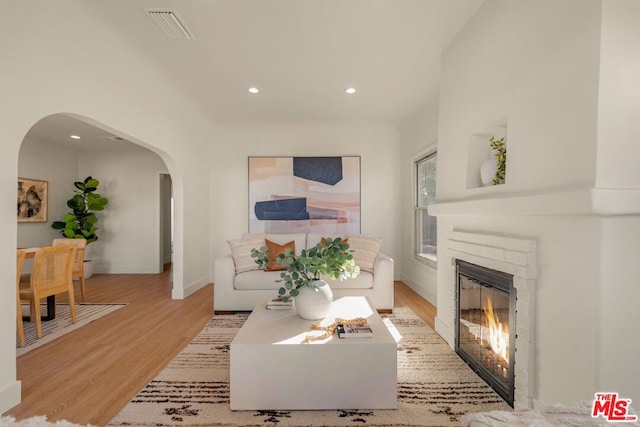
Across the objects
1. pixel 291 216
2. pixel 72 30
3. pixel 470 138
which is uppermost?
pixel 72 30

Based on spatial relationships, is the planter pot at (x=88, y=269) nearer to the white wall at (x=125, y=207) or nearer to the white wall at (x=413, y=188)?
the white wall at (x=125, y=207)

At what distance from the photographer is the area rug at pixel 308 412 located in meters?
1.79

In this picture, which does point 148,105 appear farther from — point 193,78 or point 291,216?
point 291,216

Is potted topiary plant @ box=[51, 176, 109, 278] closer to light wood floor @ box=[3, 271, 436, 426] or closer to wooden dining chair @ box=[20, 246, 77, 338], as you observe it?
light wood floor @ box=[3, 271, 436, 426]

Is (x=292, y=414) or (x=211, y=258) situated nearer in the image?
(x=292, y=414)

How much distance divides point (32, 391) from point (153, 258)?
4567mm

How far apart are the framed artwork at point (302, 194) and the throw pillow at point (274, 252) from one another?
124 centimetres

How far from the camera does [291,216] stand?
5402mm

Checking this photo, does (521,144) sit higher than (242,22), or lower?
lower

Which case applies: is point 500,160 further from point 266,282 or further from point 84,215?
point 84,215

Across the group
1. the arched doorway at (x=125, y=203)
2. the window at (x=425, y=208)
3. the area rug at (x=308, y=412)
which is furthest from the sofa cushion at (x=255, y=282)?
the arched doorway at (x=125, y=203)

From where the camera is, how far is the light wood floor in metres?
1.95

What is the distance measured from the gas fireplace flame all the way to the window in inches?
80.8

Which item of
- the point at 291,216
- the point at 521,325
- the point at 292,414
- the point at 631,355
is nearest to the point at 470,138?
the point at 521,325
